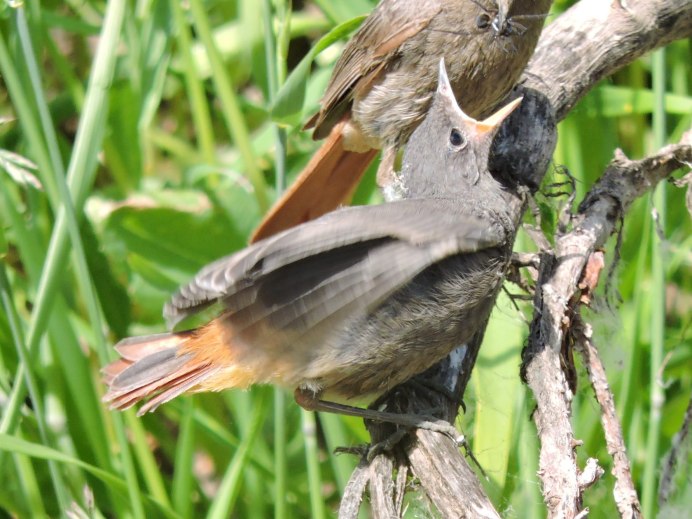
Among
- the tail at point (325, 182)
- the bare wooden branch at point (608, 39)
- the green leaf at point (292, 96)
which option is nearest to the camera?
the green leaf at point (292, 96)

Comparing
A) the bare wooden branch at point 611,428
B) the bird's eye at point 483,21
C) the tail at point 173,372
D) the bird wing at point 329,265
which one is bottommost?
the bare wooden branch at point 611,428

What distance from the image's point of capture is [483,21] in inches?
151

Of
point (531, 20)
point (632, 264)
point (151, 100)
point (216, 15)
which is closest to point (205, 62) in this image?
point (216, 15)

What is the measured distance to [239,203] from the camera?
4.03 metres

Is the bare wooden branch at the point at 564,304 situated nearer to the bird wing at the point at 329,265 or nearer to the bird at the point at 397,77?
the bird wing at the point at 329,265

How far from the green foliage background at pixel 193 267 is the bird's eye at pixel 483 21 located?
50 cm

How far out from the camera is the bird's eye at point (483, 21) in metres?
3.81

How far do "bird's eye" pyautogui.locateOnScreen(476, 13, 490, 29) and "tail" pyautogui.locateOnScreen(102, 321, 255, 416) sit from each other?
1.65 metres

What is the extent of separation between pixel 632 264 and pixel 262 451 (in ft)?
5.41

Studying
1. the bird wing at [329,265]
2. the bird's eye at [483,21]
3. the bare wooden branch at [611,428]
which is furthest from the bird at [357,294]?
the bird's eye at [483,21]

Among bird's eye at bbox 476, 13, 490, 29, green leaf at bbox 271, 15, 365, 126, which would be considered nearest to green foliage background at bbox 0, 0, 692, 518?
green leaf at bbox 271, 15, 365, 126

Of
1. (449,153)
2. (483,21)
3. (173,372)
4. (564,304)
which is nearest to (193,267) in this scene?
(173,372)

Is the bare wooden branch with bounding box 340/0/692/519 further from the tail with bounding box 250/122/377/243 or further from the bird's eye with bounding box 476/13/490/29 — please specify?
the tail with bounding box 250/122/377/243

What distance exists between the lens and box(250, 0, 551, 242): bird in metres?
3.71
